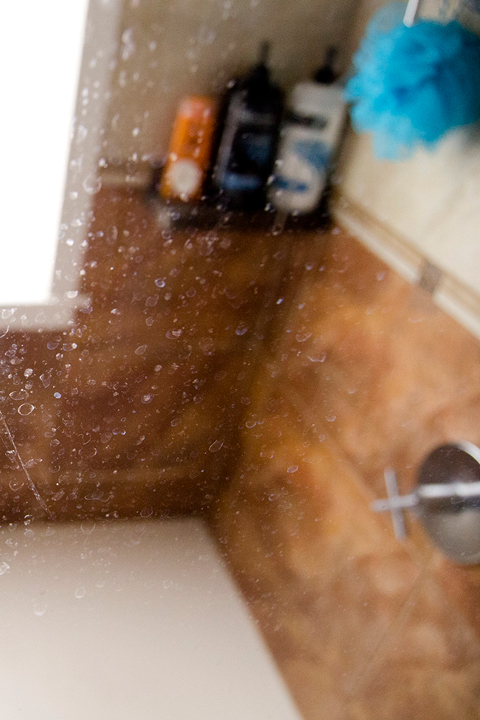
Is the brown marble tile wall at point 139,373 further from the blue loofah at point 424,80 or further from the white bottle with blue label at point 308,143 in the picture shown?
the blue loofah at point 424,80

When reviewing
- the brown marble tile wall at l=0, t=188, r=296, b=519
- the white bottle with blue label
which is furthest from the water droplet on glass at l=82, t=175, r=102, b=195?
the white bottle with blue label

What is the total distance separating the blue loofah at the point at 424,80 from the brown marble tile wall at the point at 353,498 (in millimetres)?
185

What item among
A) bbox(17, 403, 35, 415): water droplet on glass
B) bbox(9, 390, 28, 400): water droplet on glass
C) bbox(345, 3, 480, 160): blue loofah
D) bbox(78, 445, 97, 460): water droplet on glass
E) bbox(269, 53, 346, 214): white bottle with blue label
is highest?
bbox(345, 3, 480, 160): blue loofah

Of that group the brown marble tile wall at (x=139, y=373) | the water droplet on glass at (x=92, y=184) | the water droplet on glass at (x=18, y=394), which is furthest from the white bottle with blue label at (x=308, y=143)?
the water droplet on glass at (x=18, y=394)

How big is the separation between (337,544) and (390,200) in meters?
0.48

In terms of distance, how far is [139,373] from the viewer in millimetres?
941

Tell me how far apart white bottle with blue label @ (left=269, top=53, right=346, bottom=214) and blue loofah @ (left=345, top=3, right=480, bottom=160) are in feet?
0.37

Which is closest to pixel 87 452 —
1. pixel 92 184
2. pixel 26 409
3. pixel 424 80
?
pixel 26 409

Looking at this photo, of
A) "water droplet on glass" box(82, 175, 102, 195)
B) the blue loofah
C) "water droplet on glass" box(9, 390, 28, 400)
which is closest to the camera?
the blue loofah

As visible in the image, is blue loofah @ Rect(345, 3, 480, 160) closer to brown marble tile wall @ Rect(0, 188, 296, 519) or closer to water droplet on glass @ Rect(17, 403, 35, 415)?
brown marble tile wall @ Rect(0, 188, 296, 519)

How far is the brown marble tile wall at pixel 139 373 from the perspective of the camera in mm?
865

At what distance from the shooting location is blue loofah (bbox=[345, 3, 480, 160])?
0.68m

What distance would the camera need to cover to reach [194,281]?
0.90 m

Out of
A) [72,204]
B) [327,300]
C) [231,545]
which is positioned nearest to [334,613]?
[231,545]
